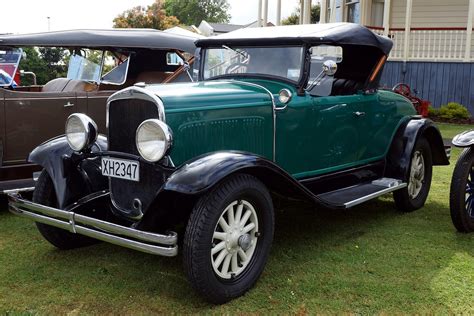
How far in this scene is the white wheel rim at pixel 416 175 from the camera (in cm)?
536

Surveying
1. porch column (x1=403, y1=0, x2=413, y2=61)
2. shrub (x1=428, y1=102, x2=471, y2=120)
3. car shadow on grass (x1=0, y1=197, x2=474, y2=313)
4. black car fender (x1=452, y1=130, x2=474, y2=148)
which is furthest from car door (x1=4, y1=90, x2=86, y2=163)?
porch column (x1=403, y1=0, x2=413, y2=61)

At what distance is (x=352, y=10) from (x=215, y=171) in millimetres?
15378

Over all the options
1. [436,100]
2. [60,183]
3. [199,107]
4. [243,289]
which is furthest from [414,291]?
[436,100]

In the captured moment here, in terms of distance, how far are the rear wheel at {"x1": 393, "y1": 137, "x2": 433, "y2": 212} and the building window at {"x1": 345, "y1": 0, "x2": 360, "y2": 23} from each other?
38.8ft

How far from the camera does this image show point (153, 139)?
10.8ft

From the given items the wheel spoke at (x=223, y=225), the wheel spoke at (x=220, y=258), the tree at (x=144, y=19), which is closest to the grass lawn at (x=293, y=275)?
the wheel spoke at (x=220, y=258)

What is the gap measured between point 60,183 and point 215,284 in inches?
57.8

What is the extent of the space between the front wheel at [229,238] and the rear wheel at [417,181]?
89.6 inches

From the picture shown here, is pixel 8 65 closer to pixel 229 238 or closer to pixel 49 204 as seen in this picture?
pixel 49 204

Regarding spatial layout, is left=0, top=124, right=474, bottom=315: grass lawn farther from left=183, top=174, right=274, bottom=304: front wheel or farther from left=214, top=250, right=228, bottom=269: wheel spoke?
left=214, top=250, right=228, bottom=269: wheel spoke

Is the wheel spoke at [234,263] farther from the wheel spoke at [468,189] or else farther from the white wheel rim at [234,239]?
the wheel spoke at [468,189]

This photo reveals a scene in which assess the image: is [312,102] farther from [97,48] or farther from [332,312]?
[97,48]

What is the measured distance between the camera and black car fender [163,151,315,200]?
2.98 meters

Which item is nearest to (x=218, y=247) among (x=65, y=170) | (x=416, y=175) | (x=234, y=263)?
(x=234, y=263)
